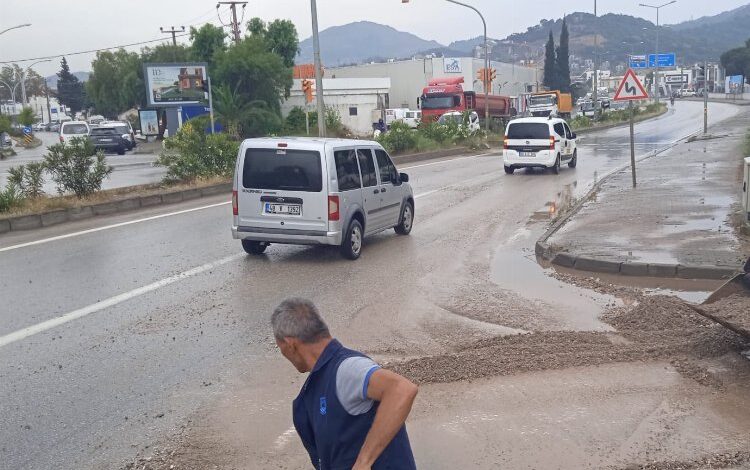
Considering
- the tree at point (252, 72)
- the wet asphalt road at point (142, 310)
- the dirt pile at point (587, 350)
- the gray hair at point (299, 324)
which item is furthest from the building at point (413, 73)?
the gray hair at point (299, 324)

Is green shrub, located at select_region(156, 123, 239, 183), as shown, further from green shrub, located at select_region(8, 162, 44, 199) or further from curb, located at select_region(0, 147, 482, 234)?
green shrub, located at select_region(8, 162, 44, 199)

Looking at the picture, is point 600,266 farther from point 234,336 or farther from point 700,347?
point 234,336

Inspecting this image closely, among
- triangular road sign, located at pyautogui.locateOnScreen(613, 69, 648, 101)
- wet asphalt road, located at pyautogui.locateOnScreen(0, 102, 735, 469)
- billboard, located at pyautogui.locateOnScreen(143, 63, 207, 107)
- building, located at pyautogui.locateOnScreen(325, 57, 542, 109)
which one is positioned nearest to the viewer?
wet asphalt road, located at pyautogui.locateOnScreen(0, 102, 735, 469)

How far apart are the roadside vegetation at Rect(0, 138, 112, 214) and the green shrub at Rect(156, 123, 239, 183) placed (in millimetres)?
3233

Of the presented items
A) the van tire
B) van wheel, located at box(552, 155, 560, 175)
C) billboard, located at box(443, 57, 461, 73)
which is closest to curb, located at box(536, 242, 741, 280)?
the van tire

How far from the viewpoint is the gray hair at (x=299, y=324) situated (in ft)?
10.2

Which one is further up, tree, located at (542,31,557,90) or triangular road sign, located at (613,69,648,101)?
tree, located at (542,31,557,90)

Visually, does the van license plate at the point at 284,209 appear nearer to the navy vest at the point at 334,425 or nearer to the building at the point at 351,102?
the navy vest at the point at 334,425

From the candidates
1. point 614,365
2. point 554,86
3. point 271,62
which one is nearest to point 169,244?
point 614,365

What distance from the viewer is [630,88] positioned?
1756 centimetres

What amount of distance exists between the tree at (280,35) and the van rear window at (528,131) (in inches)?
1621

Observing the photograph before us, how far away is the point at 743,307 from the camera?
650 centimetres

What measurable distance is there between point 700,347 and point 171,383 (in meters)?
4.47

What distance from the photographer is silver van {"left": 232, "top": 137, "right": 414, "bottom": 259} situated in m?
11.2
